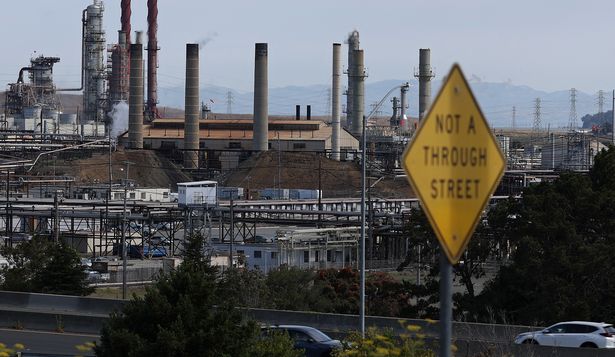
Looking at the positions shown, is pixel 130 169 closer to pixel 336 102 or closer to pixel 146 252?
pixel 336 102

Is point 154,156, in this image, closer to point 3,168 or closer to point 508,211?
point 3,168

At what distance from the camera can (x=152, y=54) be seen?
12200 centimetres

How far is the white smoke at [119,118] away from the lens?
120562 mm

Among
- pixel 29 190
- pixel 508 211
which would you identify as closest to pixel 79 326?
pixel 508 211

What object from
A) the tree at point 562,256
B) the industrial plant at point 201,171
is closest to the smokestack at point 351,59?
the industrial plant at point 201,171

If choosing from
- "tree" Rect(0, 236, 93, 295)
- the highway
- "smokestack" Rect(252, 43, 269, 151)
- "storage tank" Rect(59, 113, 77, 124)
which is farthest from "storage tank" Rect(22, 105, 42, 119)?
the highway

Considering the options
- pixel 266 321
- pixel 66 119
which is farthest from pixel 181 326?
pixel 66 119

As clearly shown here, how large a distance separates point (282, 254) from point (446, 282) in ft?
145

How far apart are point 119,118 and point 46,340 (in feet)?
330

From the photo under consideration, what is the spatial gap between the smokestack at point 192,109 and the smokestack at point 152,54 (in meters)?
24.7

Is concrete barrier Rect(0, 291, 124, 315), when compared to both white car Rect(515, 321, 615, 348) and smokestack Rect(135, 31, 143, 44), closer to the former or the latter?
white car Rect(515, 321, 615, 348)

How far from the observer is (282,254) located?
161 ft

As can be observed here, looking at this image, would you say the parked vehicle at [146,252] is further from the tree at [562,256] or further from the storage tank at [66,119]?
the storage tank at [66,119]

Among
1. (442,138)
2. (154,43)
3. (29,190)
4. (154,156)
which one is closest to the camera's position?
(442,138)
